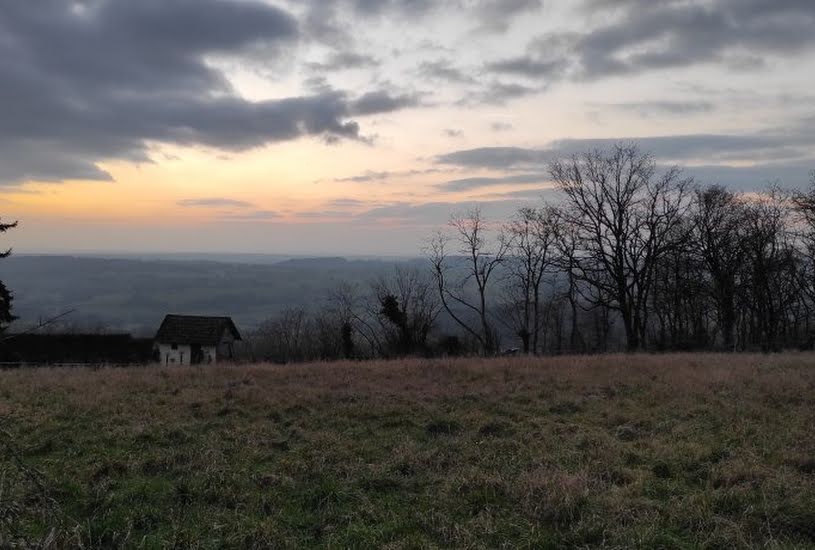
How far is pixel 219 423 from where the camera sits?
36.4 feet

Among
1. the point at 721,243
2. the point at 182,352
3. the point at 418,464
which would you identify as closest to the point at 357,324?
the point at 182,352

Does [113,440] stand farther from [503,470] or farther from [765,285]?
[765,285]

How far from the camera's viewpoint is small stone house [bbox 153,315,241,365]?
41.5 meters

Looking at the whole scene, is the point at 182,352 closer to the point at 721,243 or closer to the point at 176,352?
the point at 176,352

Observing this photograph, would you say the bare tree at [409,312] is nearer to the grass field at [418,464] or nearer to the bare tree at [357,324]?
the bare tree at [357,324]

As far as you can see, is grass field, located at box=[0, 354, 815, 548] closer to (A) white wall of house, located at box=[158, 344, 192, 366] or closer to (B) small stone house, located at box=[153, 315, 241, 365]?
(B) small stone house, located at box=[153, 315, 241, 365]

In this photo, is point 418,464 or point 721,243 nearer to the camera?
point 418,464

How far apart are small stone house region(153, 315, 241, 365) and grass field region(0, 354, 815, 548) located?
87.9 ft

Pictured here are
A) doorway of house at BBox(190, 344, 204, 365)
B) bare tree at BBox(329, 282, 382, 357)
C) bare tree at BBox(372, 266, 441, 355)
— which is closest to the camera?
bare tree at BBox(329, 282, 382, 357)

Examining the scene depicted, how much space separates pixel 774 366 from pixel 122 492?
17.4m

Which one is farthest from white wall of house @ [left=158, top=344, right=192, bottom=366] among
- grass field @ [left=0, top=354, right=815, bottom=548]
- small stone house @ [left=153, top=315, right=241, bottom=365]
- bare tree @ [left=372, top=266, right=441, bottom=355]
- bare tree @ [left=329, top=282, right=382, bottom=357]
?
grass field @ [left=0, top=354, right=815, bottom=548]

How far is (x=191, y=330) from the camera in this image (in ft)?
139

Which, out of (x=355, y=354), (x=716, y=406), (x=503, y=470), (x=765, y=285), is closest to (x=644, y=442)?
(x=503, y=470)

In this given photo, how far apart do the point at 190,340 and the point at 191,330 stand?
90 centimetres
